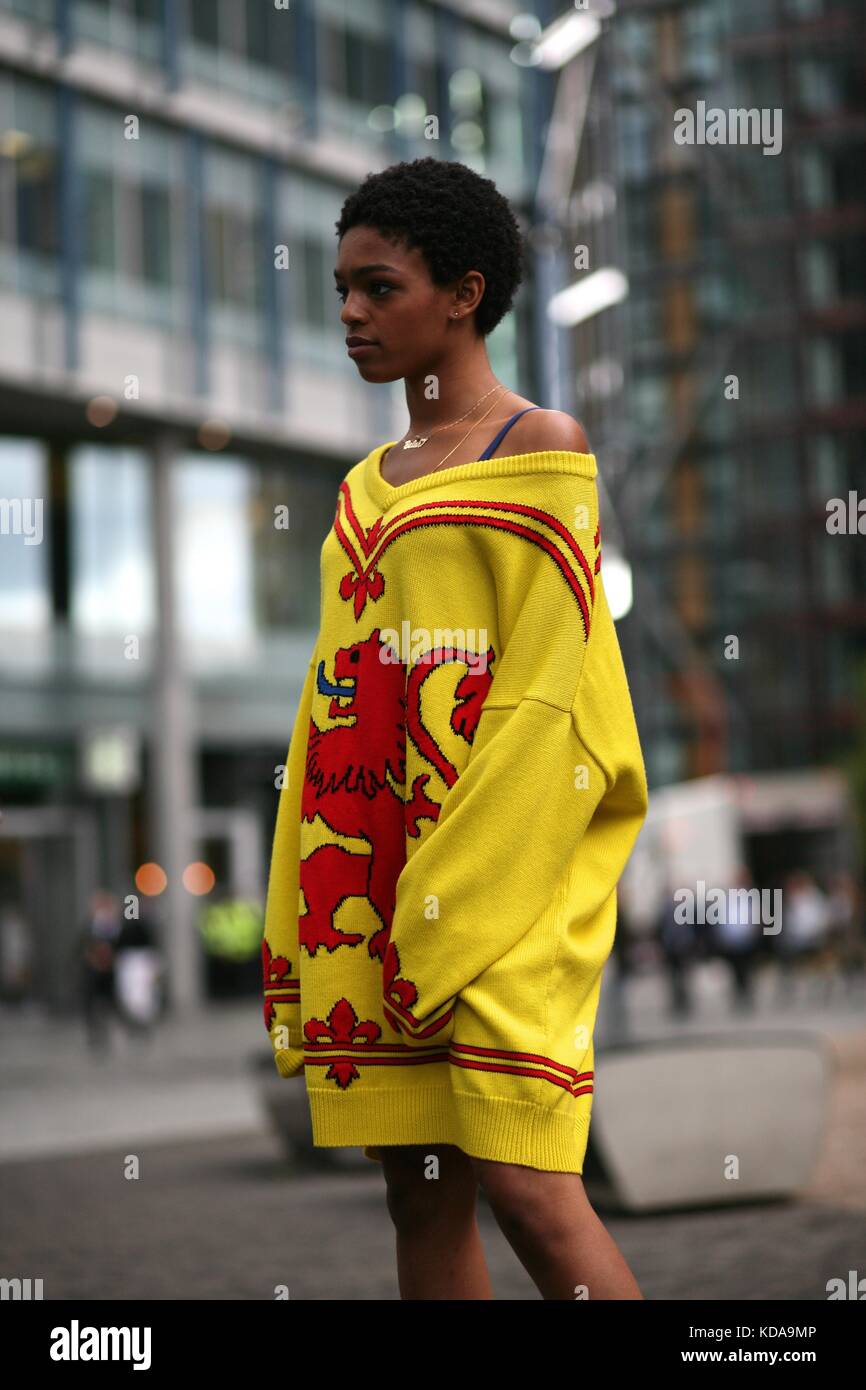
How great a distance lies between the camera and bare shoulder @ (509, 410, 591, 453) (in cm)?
260

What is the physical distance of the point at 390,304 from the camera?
8.85 ft

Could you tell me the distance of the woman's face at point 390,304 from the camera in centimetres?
270

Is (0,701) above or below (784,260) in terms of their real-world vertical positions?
below

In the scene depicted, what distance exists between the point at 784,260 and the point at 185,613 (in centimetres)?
4156

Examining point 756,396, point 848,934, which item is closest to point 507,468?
point 848,934

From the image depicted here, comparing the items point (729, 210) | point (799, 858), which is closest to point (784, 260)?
point (729, 210)

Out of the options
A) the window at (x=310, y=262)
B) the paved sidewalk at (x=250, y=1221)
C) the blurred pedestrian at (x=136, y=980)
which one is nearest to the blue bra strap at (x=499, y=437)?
the paved sidewalk at (x=250, y=1221)

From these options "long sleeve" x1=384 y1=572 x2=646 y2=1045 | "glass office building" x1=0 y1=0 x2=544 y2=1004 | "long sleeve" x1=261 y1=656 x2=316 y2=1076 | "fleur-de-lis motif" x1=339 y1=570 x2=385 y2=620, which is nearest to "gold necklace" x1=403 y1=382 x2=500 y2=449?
"fleur-de-lis motif" x1=339 y1=570 x2=385 y2=620

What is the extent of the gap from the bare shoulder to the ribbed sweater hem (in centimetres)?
82

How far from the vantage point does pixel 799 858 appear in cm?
6450

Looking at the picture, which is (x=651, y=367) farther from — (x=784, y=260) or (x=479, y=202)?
(x=479, y=202)

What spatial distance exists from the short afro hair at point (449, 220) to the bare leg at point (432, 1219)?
1133 millimetres

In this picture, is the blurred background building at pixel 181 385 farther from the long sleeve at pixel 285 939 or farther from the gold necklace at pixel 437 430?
the long sleeve at pixel 285 939

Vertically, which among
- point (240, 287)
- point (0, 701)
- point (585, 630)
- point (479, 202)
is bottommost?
point (585, 630)
